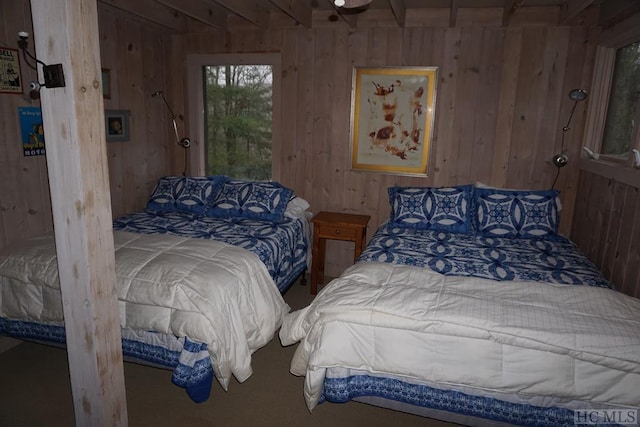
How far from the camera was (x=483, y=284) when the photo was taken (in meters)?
1.97

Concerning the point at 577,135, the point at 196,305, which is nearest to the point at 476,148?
the point at 577,135

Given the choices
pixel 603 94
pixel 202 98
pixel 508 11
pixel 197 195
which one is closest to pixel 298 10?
pixel 202 98

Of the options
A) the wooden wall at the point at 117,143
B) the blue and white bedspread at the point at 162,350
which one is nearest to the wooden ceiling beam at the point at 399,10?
the wooden wall at the point at 117,143

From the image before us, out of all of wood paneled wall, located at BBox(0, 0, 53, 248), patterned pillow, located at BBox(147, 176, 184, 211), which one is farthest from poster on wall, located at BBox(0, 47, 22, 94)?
patterned pillow, located at BBox(147, 176, 184, 211)

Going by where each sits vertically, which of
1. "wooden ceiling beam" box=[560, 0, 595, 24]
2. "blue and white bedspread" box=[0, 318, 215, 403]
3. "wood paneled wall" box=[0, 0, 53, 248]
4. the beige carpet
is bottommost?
the beige carpet

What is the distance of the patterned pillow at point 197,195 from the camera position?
3338 millimetres

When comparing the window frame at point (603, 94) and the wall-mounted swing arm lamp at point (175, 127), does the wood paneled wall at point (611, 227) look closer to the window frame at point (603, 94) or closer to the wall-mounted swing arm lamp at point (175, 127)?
the window frame at point (603, 94)

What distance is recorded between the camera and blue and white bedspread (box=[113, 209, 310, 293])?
8.98 feet

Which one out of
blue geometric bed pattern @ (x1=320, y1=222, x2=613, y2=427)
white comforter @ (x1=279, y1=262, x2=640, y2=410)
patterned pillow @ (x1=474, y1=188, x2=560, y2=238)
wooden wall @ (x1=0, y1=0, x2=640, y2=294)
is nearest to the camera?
white comforter @ (x1=279, y1=262, x2=640, y2=410)

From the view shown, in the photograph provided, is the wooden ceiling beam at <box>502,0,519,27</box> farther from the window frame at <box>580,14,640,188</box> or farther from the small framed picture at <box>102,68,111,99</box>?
the small framed picture at <box>102,68,111,99</box>

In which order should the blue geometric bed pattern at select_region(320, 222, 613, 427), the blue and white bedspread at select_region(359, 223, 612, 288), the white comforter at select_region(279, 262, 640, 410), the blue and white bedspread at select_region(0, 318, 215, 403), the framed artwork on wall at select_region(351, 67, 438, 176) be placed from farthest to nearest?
the framed artwork on wall at select_region(351, 67, 438, 176) < the blue and white bedspread at select_region(359, 223, 612, 288) < the blue and white bedspread at select_region(0, 318, 215, 403) < the blue geometric bed pattern at select_region(320, 222, 613, 427) < the white comforter at select_region(279, 262, 640, 410)

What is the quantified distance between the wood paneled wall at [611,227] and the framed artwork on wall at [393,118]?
1148 mm

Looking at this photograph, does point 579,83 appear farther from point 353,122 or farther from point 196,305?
point 196,305

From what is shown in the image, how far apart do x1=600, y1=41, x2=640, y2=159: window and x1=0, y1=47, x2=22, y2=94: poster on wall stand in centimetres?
352
